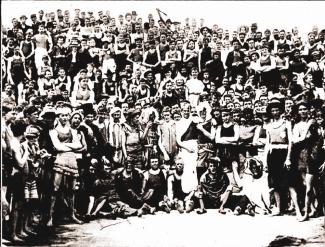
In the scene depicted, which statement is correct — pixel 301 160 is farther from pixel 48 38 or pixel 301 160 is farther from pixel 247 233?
pixel 48 38

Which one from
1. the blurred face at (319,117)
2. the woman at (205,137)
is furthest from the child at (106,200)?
the blurred face at (319,117)

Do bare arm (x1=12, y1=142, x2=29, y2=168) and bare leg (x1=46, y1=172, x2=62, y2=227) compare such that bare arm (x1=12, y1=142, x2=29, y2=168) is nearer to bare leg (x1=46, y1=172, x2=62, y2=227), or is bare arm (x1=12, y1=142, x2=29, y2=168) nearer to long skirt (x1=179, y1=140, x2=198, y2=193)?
bare leg (x1=46, y1=172, x2=62, y2=227)

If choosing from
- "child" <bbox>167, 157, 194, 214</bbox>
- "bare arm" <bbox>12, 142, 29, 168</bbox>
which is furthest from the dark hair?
"child" <bbox>167, 157, 194, 214</bbox>

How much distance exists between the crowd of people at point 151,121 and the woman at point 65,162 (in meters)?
0.01

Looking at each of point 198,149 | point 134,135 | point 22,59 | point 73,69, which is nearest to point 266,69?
point 198,149

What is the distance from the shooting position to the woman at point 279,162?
5.87m

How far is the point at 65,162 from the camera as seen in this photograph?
5762mm

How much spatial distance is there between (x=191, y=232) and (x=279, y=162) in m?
1.17

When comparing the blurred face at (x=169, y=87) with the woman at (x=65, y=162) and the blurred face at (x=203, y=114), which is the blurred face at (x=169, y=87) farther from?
the woman at (x=65, y=162)

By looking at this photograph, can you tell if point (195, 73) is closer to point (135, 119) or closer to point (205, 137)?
point (205, 137)

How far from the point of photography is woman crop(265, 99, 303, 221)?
19.3 feet

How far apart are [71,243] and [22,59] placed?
1.96 m

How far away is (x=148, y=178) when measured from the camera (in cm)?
586

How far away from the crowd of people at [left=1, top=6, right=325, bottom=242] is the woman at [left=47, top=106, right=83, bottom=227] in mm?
10
